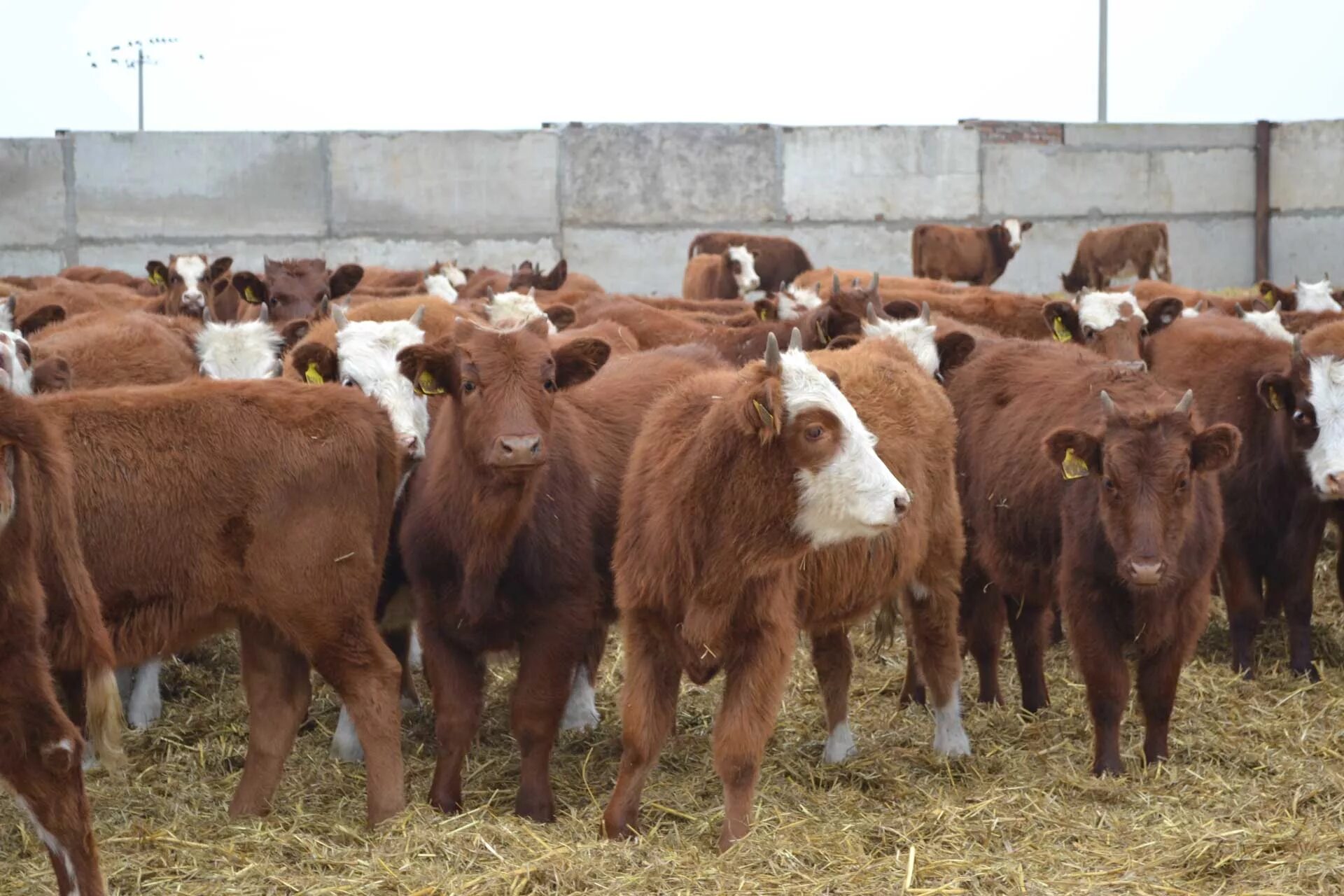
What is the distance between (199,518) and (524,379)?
1120 millimetres

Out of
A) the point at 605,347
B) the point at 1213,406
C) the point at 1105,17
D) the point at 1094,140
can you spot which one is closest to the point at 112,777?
the point at 605,347

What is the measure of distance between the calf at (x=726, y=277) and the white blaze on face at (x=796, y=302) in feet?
26.1

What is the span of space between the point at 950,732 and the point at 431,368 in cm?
244

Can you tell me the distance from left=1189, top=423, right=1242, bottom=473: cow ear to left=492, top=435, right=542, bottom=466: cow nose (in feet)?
7.59

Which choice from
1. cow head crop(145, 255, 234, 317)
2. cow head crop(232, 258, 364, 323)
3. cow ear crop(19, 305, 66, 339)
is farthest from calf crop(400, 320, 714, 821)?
cow head crop(145, 255, 234, 317)

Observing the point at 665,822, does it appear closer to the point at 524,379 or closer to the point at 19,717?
the point at 524,379

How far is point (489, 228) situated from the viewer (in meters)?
25.9

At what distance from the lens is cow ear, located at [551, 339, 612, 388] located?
17.8 feet

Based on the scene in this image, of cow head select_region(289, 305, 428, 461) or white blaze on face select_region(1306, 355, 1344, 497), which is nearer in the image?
cow head select_region(289, 305, 428, 461)

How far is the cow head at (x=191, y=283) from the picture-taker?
12.1 metres

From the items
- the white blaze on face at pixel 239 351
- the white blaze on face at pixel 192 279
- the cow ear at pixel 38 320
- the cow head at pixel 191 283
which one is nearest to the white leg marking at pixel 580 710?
the white blaze on face at pixel 239 351

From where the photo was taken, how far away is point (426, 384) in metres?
5.30

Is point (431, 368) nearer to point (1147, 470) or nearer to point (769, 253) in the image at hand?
point (1147, 470)

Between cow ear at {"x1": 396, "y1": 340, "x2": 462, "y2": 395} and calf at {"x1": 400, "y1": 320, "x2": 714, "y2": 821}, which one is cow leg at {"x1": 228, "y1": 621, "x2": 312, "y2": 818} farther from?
cow ear at {"x1": 396, "y1": 340, "x2": 462, "y2": 395}
